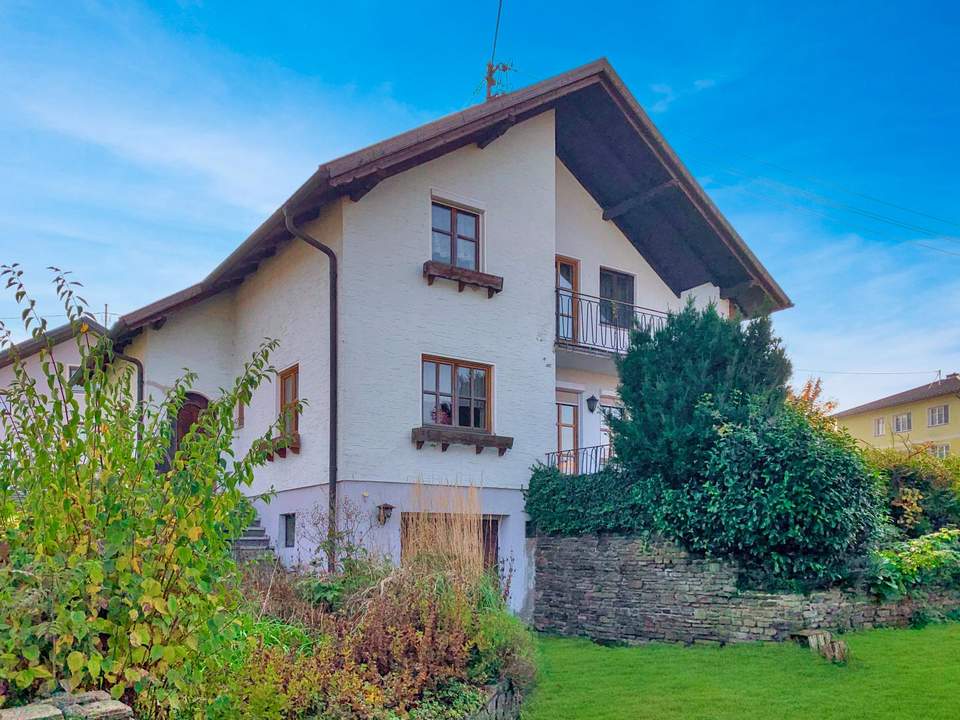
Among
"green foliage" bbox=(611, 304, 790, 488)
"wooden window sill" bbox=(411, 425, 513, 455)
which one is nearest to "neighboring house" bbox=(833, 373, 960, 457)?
"green foliage" bbox=(611, 304, 790, 488)

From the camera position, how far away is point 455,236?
12.8 meters

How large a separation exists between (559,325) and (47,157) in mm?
7855

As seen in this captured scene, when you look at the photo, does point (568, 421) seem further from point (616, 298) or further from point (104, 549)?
point (104, 549)

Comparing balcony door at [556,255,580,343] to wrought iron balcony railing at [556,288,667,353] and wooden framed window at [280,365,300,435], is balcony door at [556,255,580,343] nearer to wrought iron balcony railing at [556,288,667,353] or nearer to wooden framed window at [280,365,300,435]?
wrought iron balcony railing at [556,288,667,353]

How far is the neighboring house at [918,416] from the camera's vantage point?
38.5 m

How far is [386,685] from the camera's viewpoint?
583 centimetres

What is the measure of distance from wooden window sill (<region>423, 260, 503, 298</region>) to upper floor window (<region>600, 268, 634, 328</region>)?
2779mm

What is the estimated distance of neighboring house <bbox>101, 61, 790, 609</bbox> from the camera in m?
11.6

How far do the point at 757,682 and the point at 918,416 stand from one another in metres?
38.0

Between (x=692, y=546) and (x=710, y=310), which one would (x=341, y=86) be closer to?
(x=710, y=310)

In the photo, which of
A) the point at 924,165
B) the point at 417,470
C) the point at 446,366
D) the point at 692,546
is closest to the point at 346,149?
the point at 446,366

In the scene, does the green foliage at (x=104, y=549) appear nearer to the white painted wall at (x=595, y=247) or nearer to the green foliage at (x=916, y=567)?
the green foliage at (x=916, y=567)

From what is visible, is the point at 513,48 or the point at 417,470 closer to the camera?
the point at 417,470

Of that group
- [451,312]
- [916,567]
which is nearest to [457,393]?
[451,312]
